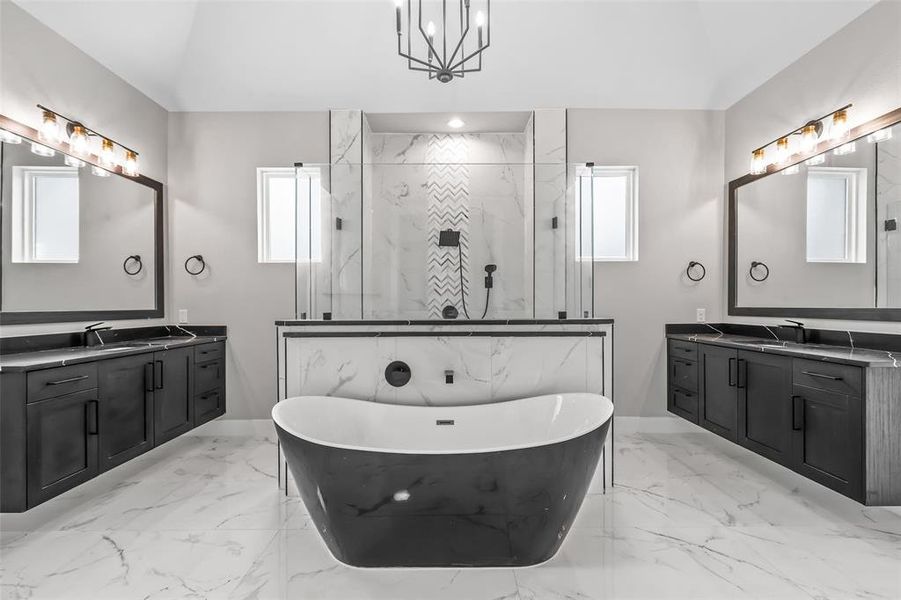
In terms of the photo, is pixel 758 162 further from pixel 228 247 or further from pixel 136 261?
pixel 136 261

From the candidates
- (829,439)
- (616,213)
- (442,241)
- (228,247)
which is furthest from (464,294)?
(228,247)

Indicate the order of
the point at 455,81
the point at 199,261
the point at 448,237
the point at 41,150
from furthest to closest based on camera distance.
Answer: the point at 199,261 → the point at 455,81 → the point at 448,237 → the point at 41,150

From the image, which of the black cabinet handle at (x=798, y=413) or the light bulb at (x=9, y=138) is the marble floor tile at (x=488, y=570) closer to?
the black cabinet handle at (x=798, y=413)

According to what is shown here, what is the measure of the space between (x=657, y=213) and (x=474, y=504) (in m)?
2.89

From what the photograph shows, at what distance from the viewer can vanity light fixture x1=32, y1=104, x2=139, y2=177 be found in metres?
2.42

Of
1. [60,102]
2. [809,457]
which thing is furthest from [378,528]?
[60,102]

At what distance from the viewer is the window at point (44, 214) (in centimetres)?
224

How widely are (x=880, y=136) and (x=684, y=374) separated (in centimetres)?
180

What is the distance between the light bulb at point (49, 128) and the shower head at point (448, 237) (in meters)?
2.28

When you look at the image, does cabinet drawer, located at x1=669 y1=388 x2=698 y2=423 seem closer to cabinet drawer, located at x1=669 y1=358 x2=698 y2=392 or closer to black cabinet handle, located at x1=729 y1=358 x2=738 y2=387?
cabinet drawer, located at x1=669 y1=358 x2=698 y2=392

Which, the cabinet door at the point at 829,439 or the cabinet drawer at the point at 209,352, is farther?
the cabinet drawer at the point at 209,352

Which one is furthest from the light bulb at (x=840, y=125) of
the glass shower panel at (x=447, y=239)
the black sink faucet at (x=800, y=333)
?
the glass shower panel at (x=447, y=239)

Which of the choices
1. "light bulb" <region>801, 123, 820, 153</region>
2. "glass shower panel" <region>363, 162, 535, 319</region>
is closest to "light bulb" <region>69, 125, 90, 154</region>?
"glass shower panel" <region>363, 162, 535, 319</region>

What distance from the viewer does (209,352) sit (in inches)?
129
